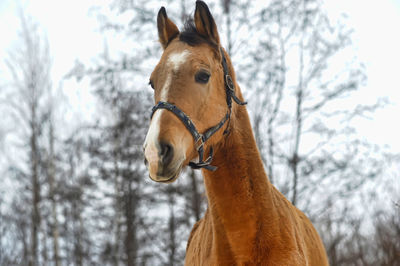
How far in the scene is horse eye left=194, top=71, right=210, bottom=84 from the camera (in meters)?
2.44

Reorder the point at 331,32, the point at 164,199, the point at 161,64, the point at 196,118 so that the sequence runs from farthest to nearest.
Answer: the point at 164,199 < the point at 331,32 < the point at 161,64 < the point at 196,118

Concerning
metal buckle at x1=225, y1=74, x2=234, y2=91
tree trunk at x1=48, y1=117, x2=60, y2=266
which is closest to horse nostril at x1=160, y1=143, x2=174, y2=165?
metal buckle at x1=225, y1=74, x2=234, y2=91

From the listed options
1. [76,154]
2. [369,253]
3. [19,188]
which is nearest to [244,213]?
[76,154]

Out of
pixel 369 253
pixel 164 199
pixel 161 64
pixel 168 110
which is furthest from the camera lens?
pixel 369 253

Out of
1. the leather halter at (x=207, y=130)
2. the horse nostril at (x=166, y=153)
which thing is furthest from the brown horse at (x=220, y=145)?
the horse nostril at (x=166, y=153)

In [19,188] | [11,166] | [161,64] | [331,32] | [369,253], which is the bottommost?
[369,253]

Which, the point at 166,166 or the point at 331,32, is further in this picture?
the point at 331,32

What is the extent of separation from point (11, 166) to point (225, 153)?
17444mm

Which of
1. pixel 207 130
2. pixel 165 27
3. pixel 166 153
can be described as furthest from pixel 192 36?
pixel 166 153

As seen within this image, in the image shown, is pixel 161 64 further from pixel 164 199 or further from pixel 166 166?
pixel 164 199

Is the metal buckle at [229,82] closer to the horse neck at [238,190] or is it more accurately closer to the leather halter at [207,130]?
the leather halter at [207,130]

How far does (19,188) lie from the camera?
59.8 feet

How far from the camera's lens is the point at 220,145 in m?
2.79

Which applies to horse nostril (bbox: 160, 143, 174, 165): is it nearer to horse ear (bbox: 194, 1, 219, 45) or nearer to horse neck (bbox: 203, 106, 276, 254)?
horse neck (bbox: 203, 106, 276, 254)
